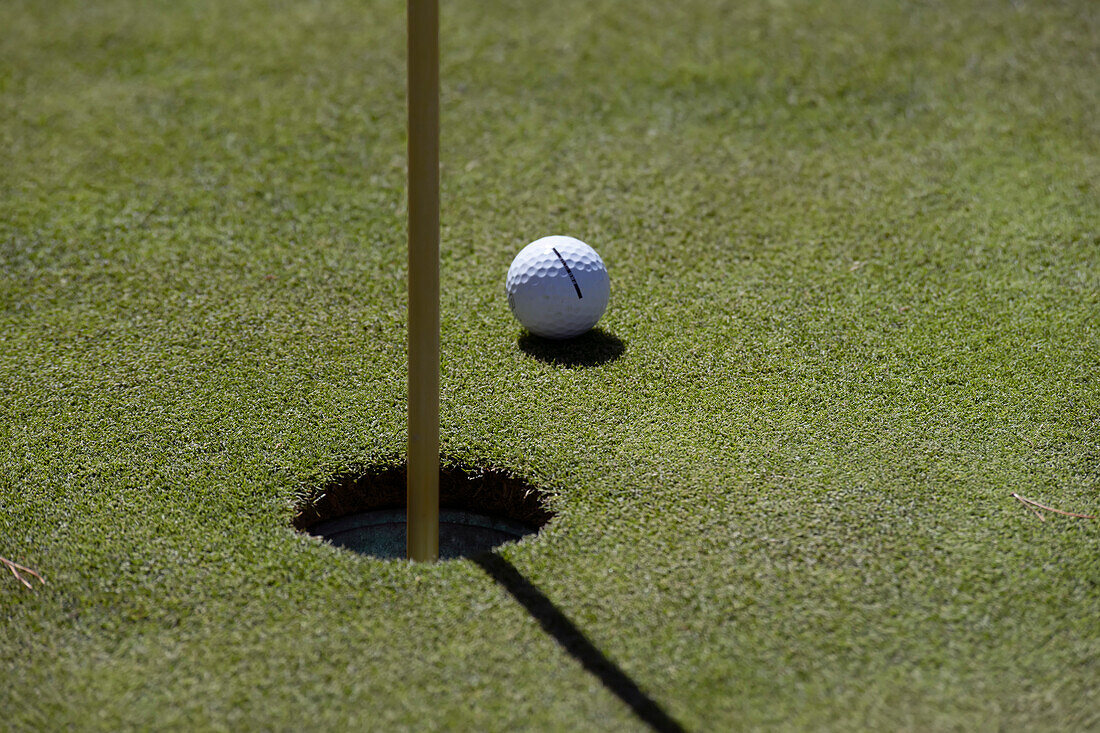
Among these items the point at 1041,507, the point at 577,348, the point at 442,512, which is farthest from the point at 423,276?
the point at 1041,507

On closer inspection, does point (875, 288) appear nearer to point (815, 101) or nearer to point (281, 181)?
point (815, 101)

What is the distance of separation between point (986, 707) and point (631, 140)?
12.8 ft

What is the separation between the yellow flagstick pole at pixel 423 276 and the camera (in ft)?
9.11

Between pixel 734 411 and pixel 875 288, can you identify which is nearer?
pixel 734 411

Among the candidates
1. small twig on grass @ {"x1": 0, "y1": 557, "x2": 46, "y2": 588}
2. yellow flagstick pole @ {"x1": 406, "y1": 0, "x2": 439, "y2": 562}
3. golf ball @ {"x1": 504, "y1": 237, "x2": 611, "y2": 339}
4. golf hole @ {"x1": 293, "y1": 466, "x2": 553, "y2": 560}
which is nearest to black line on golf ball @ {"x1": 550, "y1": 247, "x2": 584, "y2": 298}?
golf ball @ {"x1": 504, "y1": 237, "x2": 611, "y2": 339}

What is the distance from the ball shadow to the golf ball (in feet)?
0.12

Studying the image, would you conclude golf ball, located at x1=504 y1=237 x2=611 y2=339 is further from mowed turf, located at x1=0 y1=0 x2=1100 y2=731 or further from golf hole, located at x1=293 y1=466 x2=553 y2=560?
golf hole, located at x1=293 y1=466 x2=553 y2=560

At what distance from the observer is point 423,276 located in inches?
117

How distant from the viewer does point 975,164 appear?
18.3 ft

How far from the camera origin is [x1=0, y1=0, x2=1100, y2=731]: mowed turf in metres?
2.84

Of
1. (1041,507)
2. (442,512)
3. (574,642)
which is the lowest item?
(442,512)

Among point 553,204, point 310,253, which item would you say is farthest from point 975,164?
point 310,253

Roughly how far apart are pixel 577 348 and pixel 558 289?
0.27m

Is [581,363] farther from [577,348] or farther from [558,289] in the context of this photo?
[558,289]
